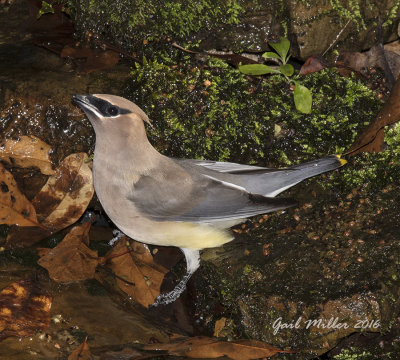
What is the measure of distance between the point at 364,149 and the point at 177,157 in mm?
1508

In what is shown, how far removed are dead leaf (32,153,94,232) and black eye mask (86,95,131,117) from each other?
85cm

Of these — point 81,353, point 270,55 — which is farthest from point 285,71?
point 81,353

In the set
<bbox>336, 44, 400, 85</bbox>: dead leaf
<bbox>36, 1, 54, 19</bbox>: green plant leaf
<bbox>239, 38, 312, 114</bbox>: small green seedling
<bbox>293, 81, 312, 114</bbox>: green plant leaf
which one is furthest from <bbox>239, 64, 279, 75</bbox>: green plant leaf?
<bbox>36, 1, 54, 19</bbox>: green plant leaf

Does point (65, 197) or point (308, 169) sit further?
point (65, 197)

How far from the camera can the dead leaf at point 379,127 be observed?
182 inches

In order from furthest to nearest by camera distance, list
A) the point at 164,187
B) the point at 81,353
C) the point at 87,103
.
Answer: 1. the point at 164,187
2. the point at 87,103
3. the point at 81,353

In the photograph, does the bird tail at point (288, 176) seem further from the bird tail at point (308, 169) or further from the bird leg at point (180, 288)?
the bird leg at point (180, 288)

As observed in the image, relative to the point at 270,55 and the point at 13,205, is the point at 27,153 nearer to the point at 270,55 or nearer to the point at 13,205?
the point at 13,205

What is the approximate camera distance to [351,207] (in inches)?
177

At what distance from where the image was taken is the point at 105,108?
13.7ft

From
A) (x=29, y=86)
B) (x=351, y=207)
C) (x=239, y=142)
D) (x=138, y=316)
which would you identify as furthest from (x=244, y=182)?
(x=29, y=86)

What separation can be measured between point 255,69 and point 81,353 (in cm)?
261

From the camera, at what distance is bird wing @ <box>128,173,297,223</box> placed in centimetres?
430

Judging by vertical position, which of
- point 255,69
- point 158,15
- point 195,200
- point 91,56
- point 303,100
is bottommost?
point 195,200
